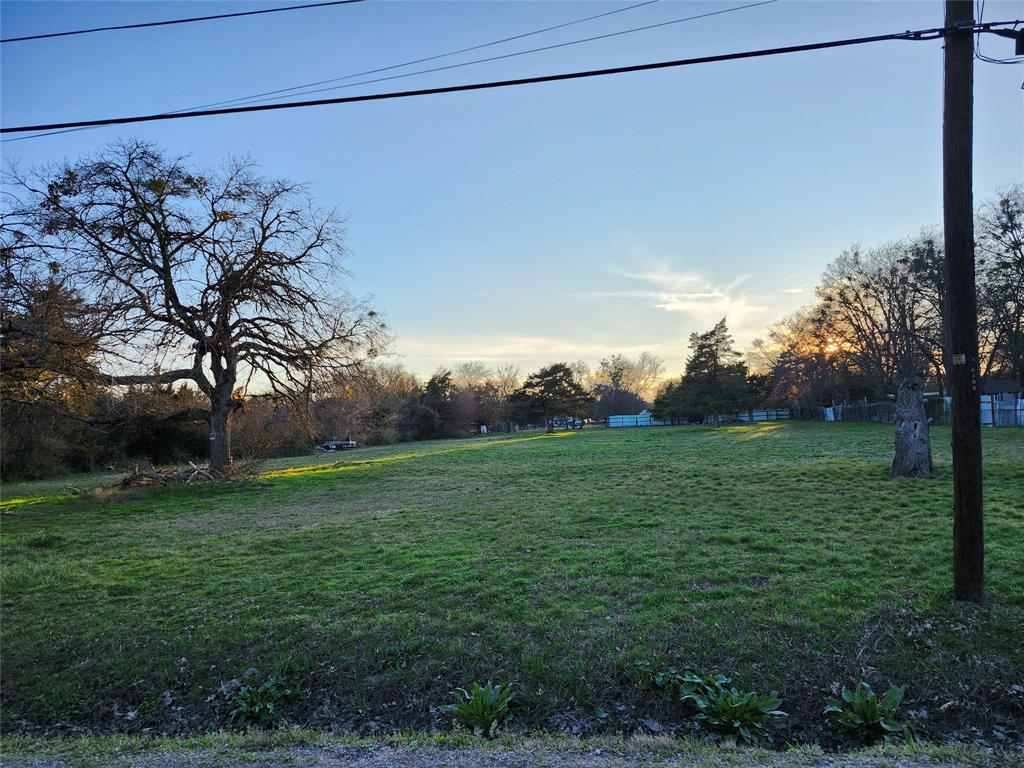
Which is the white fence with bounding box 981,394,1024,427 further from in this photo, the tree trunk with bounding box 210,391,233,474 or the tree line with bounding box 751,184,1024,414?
the tree trunk with bounding box 210,391,233,474

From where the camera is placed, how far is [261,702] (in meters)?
4.50

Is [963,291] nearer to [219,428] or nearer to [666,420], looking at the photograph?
[219,428]

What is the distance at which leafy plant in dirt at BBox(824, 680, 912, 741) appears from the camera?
12.2 ft

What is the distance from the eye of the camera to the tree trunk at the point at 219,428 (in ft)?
63.1

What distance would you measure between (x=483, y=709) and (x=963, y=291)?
5.68 m

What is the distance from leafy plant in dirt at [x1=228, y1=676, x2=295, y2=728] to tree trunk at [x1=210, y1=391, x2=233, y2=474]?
1642 cm

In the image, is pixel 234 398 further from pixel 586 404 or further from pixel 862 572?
pixel 586 404

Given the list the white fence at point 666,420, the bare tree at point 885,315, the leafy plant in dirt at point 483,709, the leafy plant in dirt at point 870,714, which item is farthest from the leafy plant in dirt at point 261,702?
the white fence at point 666,420

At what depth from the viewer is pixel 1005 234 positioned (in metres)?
24.9

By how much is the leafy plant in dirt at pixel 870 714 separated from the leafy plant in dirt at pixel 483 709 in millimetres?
2279

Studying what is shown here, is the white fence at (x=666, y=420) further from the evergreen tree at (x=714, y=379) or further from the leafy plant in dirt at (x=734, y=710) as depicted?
the leafy plant in dirt at (x=734, y=710)

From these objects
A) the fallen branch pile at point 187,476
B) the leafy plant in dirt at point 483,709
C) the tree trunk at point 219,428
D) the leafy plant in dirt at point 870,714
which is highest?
the tree trunk at point 219,428

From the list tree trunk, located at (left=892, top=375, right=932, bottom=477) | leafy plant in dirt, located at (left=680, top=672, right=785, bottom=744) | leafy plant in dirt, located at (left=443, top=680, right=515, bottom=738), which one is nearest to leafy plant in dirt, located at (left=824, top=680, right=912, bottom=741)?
leafy plant in dirt, located at (left=680, top=672, right=785, bottom=744)

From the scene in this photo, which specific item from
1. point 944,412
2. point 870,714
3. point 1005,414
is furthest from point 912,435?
point 944,412
